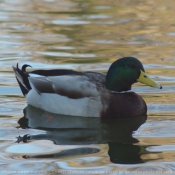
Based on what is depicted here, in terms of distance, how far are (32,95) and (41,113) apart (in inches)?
11.7

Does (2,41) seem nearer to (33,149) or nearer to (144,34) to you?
(144,34)

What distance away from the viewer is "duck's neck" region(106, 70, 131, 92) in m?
9.09

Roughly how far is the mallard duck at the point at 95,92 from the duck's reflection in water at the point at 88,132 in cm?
10

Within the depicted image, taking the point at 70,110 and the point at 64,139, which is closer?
the point at 64,139

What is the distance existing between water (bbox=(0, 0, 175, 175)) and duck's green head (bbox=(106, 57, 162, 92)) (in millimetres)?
491

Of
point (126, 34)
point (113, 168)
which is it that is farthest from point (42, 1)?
point (113, 168)

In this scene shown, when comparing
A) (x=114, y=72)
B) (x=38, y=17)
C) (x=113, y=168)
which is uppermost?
(x=38, y=17)

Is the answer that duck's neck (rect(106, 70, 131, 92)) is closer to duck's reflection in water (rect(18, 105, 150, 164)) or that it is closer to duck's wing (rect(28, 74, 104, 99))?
duck's wing (rect(28, 74, 104, 99))

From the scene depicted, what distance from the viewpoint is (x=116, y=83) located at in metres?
9.12

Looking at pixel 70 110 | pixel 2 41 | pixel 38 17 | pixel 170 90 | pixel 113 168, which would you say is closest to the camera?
pixel 113 168

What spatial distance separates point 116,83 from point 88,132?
1.06 m

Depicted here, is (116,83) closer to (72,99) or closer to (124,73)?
(124,73)

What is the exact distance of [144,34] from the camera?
14680mm

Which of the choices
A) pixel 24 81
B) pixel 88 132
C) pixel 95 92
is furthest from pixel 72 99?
pixel 24 81
